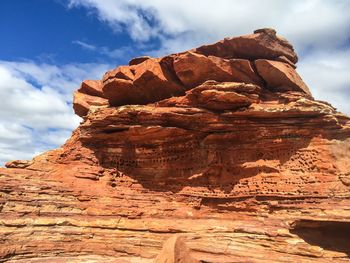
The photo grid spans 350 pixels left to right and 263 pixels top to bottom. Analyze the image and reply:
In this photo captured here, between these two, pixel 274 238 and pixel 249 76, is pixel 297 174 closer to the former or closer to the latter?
pixel 274 238

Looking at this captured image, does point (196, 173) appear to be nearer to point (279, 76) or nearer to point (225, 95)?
point (225, 95)

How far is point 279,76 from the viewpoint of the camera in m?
20.1

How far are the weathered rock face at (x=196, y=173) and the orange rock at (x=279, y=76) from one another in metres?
0.06

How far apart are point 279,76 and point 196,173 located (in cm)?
706

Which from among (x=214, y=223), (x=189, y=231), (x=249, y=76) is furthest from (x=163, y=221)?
(x=249, y=76)

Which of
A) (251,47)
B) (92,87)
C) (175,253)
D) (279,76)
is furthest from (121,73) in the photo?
(175,253)

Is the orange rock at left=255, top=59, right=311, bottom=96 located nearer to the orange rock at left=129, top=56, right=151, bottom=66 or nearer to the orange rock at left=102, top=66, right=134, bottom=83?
the orange rock at left=129, top=56, right=151, bottom=66

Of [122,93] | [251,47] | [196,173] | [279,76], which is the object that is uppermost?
[251,47]

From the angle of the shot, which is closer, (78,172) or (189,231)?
(189,231)

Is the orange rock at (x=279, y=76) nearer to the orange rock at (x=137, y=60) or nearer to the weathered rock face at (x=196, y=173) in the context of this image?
the weathered rock face at (x=196, y=173)

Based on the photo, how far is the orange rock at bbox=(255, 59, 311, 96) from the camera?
20000mm

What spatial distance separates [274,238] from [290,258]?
107 centimetres

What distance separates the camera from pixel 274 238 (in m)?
15.1

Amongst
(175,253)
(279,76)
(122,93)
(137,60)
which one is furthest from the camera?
(137,60)
